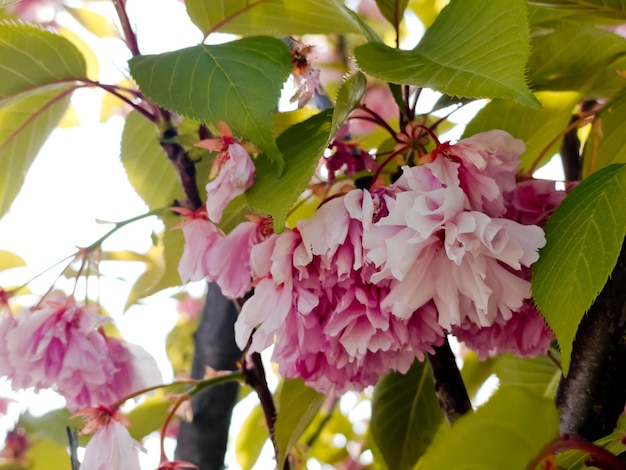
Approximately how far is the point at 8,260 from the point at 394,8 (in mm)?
600

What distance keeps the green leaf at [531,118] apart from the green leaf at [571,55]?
11mm

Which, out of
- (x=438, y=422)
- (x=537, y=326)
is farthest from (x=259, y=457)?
(x=537, y=326)

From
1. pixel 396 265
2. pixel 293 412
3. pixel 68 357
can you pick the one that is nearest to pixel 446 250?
pixel 396 265

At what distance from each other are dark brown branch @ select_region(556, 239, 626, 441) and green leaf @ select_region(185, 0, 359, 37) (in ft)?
0.92

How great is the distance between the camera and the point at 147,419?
79cm

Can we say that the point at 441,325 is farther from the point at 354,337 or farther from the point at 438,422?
the point at 438,422

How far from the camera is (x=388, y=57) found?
440 mm

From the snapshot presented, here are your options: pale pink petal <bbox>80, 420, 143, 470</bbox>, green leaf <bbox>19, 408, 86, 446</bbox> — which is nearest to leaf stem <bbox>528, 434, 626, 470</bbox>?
pale pink petal <bbox>80, 420, 143, 470</bbox>

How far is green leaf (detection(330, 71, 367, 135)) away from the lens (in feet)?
1.40

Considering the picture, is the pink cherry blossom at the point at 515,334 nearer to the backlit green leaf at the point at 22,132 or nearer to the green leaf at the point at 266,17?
the green leaf at the point at 266,17

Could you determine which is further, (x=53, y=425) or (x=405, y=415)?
(x=53, y=425)

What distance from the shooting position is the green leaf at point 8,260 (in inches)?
34.6

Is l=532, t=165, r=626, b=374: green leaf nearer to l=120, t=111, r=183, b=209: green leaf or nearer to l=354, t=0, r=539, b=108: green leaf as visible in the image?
l=354, t=0, r=539, b=108: green leaf

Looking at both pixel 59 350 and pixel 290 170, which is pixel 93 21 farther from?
pixel 290 170
